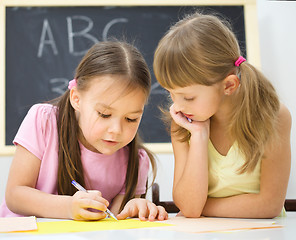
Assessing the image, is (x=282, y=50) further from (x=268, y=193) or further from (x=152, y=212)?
(x=152, y=212)

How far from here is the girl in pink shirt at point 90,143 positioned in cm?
99

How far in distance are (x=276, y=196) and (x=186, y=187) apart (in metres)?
0.23

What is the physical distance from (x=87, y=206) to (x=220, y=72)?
46 cm

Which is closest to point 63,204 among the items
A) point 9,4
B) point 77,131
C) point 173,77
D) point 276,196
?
point 77,131

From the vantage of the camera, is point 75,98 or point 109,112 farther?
point 75,98

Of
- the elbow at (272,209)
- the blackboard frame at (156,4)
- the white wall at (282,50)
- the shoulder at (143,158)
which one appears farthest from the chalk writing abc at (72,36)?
the elbow at (272,209)

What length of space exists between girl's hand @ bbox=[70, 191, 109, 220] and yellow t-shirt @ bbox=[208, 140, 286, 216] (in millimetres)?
363

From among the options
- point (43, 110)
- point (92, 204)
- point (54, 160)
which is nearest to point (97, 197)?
point (92, 204)

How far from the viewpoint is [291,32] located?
193 centimetres

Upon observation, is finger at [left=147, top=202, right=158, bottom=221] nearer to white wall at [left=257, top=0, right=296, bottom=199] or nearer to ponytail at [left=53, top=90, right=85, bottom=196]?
ponytail at [left=53, top=90, right=85, bottom=196]

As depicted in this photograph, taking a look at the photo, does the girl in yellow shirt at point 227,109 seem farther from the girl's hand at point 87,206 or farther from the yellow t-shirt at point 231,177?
the girl's hand at point 87,206

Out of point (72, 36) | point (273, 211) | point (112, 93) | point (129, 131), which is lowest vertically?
point (273, 211)

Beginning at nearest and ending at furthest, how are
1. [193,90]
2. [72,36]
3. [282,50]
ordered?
[193,90]
[282,50]
[72,36]

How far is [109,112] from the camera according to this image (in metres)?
1.00
